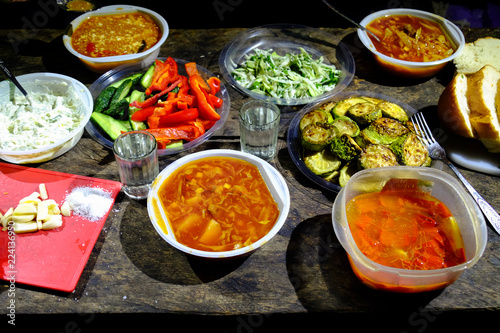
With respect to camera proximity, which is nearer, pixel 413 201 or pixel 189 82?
pixel 413 201

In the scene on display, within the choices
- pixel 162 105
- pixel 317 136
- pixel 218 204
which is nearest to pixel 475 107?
pixel 317 136

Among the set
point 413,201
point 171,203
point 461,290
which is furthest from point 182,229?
point 461,290

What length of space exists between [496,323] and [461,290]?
3.03ft

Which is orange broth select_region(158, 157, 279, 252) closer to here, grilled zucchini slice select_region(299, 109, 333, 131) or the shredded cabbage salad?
grilled zucchini slice select_region(299, 109, 333, 131)

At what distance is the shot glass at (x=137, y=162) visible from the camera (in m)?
2.28

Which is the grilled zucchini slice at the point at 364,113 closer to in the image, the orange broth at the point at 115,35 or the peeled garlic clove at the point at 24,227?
the orange broth at the point at 115,35

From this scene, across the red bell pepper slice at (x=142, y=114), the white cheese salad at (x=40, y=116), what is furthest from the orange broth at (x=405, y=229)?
the white cheese salad at (x=40, y=116)

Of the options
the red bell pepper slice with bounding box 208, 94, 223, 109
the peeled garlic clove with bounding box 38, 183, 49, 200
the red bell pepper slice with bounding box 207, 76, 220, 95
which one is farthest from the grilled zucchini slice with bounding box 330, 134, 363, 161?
the peeled garlic clove with bounding box 38, 183, 49, 200

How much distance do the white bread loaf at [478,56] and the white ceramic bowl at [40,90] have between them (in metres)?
2.69

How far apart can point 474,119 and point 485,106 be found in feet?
0.32

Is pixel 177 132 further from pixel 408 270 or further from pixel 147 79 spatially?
pixel 408 270

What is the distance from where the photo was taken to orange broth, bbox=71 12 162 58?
3.15m

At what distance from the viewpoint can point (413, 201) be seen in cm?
217

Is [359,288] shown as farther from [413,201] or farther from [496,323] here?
[496,323]
